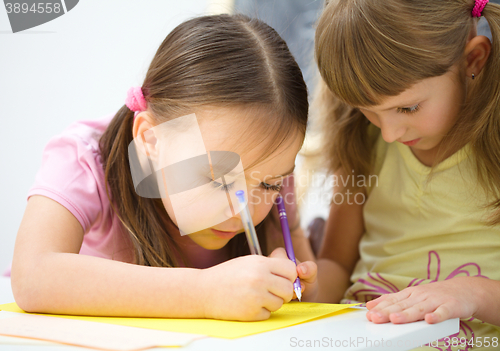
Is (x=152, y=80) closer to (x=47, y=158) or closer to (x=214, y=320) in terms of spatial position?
(x=47, y=158)

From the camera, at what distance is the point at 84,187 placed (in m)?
0.69

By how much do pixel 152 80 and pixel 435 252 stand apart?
59 centimetres

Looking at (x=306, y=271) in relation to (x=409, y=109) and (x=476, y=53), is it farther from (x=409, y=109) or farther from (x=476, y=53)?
(x=476, y=53)

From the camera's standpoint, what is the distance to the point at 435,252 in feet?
2.63

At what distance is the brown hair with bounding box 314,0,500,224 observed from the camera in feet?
2.08

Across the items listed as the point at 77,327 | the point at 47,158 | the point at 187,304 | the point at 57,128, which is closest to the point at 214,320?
the point at 187,304

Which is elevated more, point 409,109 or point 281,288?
point 409,109

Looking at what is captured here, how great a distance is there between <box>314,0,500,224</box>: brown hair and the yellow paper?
0.35 meters

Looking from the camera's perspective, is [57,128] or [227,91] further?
[57,128]

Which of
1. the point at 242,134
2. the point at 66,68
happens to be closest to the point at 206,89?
the point at 242,134

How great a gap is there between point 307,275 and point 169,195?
25cm

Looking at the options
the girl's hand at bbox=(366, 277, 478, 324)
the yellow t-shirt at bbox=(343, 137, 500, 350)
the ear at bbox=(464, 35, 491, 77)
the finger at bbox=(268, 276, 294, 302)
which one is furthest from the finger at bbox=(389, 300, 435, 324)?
the ear at bbox=(464, 35, 491, 77)

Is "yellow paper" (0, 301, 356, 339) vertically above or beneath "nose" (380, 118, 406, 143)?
beneath

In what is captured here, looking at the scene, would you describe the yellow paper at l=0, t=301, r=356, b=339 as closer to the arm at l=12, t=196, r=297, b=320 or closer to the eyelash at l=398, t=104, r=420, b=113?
the arm at l=12, t=196, r=297, b=320
